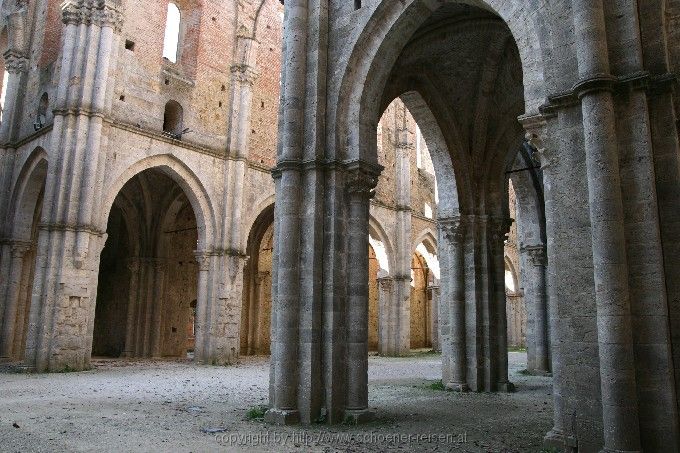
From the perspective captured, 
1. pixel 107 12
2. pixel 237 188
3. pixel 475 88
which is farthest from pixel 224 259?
pixel 475 88

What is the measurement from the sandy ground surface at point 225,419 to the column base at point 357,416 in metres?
0.15

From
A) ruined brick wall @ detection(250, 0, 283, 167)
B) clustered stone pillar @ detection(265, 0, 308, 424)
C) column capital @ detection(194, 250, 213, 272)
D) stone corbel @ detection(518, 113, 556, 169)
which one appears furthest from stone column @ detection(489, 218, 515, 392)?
ruined brick wall @ detection(250, 0, 283, 167)

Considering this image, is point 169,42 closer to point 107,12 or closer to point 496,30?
point 107,12

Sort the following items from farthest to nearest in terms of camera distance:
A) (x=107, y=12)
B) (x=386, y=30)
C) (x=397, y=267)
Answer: (x=397, y=267), (x=107, y=12), (x=386, y=30)

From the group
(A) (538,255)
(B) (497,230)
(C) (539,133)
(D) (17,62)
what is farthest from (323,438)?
(D) (17,62)

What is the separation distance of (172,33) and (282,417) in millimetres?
17939

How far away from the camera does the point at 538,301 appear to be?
15.0 metres

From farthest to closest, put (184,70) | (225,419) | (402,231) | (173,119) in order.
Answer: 1. (402,231)
2. (184,70)
3. (173,119)
4. (225,419)

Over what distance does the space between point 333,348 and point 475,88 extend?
7.03m

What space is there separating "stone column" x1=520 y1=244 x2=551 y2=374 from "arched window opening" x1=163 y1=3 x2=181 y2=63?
1477cm

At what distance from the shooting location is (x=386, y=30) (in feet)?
27.1

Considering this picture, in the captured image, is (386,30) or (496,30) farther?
(496,30)

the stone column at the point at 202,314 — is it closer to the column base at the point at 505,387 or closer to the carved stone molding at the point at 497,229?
the column base at the point at 505,387

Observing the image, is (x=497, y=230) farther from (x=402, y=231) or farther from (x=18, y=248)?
(x=18, y=248)
